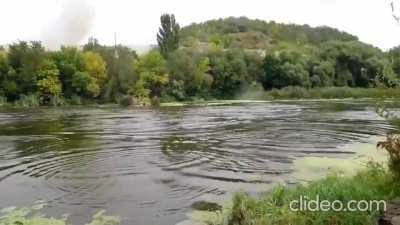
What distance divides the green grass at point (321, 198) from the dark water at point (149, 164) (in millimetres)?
1498

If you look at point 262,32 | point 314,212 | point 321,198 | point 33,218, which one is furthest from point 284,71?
point 262,32

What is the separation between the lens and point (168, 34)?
3381 inches

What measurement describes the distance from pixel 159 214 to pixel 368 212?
150 inches

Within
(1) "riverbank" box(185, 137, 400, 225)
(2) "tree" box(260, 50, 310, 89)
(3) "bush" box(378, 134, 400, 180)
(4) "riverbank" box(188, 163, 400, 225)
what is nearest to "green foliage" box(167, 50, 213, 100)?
(2) "tree" box(260, 50, 310, 89)

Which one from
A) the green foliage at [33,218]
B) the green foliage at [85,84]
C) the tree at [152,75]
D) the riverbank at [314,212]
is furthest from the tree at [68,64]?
the riverbank at [314,212]

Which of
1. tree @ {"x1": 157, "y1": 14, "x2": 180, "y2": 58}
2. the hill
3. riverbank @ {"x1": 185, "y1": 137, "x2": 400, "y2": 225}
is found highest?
the hill

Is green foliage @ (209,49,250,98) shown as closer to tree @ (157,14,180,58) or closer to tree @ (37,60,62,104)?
tree @ (157,14,180,58)

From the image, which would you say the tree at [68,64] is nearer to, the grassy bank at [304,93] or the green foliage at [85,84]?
the green foliage at [85,84]

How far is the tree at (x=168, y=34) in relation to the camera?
84.0 metres

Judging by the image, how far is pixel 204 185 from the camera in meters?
10.5

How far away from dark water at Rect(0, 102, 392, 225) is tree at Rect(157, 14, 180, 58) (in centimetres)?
6201

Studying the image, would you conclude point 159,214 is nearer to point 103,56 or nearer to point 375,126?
point 375,126

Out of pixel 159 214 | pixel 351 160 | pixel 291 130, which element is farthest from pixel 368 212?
pixel 291 130

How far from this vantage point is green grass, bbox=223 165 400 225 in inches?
226
